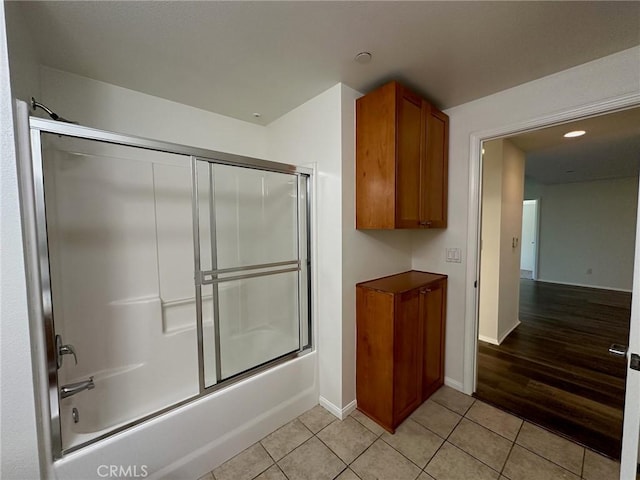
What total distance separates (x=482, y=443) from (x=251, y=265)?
2.00m

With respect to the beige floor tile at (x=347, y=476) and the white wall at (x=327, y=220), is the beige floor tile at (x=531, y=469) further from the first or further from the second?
the white wall at (x=327, y=220)

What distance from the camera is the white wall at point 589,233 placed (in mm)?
5074

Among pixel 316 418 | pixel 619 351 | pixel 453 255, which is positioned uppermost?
pixel 453 255

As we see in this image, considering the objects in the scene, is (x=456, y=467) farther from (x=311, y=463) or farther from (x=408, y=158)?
(x=408, y=158)

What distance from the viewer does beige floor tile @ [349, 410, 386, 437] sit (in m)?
1.73

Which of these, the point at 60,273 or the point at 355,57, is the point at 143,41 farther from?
the point at 60,273

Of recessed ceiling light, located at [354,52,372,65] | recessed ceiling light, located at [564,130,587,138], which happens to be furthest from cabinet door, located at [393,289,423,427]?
recessed ceiling light, located at [564,130,587,138]

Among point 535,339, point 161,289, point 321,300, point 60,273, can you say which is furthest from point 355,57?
point 535,339

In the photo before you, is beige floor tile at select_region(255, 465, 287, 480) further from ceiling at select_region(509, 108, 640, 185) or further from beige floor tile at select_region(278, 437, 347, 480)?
ceiling at select_region(509, 108, 640, 185)

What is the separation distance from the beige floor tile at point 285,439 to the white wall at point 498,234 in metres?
2.32

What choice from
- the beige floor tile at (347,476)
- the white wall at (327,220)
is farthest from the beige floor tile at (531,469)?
the white wall at (327,220)

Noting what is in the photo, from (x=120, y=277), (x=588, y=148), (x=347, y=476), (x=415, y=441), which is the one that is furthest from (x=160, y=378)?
(x=588, y=148)

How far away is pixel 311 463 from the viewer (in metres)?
1.50

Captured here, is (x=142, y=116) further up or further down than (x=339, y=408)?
further up
